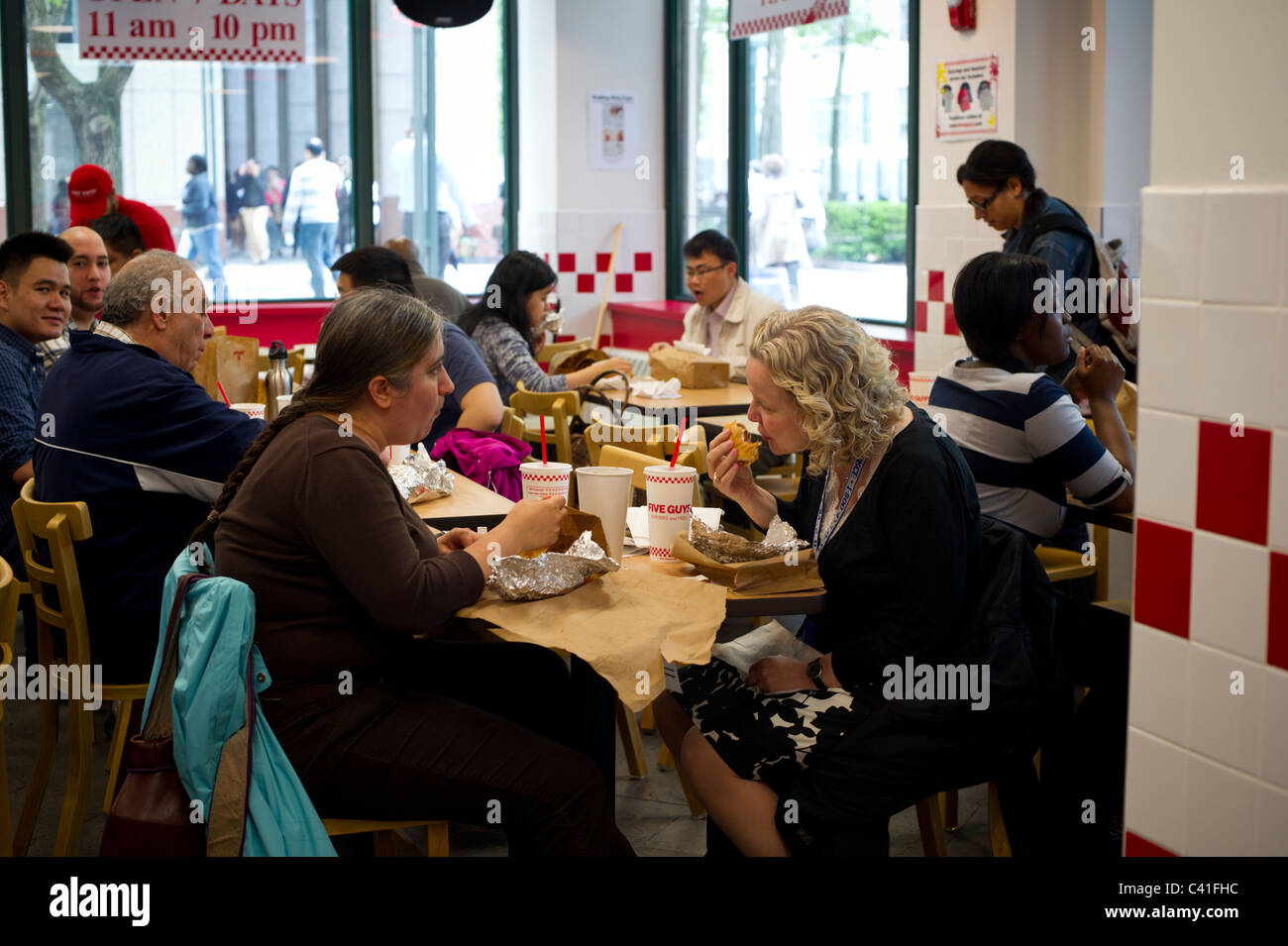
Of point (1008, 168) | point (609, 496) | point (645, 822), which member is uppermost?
point (1008, 168)

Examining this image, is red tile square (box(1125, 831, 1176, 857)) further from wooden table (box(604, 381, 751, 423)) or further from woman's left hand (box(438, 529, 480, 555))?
wooden table (box(604, 381, 751, 423))

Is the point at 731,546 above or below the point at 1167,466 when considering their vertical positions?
Result: below

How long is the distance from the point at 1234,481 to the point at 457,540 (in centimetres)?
137

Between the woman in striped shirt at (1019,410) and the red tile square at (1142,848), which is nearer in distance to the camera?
the red tile square at (1142,848)

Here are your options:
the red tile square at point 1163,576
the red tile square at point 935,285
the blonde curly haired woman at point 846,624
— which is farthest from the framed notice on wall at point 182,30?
the red tile square at point 1163,576

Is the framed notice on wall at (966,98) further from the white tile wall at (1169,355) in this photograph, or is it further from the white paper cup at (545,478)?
the white tile wall at (1169,355)

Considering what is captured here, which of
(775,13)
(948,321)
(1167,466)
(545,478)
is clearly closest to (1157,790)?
(1167,466)

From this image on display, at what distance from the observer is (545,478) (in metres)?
2.93

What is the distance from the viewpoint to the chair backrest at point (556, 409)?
4.64m

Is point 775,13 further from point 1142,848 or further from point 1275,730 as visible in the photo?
point 1275,730

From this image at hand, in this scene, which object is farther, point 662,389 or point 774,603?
point 662,389

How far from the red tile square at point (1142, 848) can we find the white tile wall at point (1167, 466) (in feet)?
1.65
